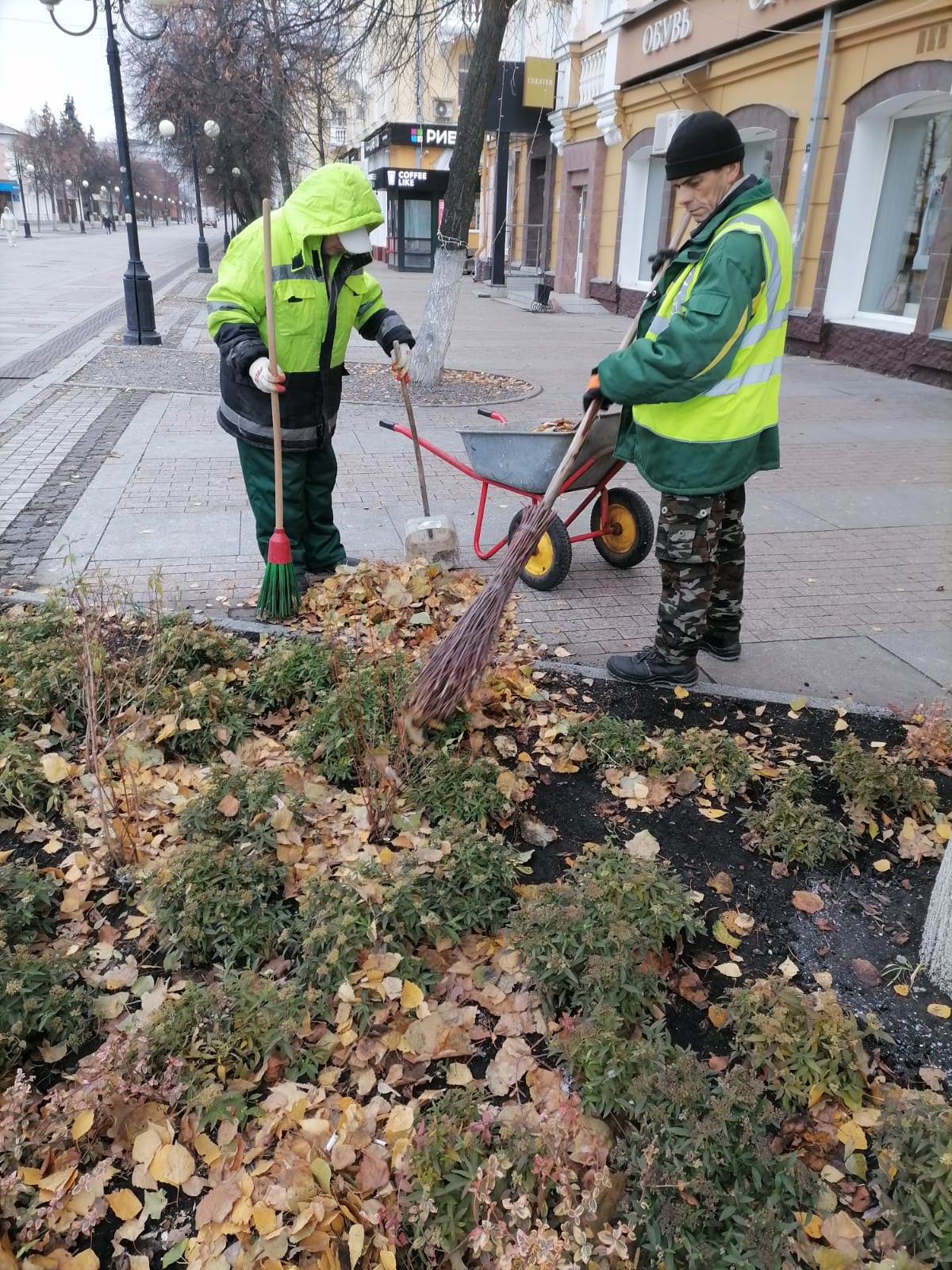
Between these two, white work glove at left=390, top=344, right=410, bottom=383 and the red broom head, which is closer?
the red broom head

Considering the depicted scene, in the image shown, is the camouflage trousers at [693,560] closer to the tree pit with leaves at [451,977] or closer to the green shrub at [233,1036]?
the tree pit with leaves at [451,977]

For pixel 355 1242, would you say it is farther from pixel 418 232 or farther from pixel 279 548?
pixel 418 232

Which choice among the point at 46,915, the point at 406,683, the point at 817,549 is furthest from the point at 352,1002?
the point at 817,549

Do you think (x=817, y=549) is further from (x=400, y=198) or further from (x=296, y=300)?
(x=400, y=198)

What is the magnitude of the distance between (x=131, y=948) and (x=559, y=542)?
288 cm

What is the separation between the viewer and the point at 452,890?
2477 millimetres

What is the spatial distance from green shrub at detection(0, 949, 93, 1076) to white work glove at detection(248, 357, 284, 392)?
7.78 feet

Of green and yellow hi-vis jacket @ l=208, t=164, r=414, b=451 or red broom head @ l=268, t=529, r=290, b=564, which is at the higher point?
green and yellow hi-vis jacket @ l=208, t=164, r=414, b=451

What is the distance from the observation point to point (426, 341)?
1045cm

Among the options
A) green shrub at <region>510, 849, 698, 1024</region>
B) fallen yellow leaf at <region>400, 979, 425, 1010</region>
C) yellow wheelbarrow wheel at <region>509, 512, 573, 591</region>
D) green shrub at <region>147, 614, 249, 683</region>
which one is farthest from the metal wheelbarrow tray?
fallen yellow leaf at <region>400, 979, 425, 1010</region>

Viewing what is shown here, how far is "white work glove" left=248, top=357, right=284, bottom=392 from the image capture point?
12.5ft

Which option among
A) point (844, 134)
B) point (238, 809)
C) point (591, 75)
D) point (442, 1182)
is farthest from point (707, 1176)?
point (591, 75)

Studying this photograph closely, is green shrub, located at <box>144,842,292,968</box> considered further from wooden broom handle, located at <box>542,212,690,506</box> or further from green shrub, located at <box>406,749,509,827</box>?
wooden broom handle, located at <box>542,212,690,506</box>

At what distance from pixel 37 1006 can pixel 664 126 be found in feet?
56.5
